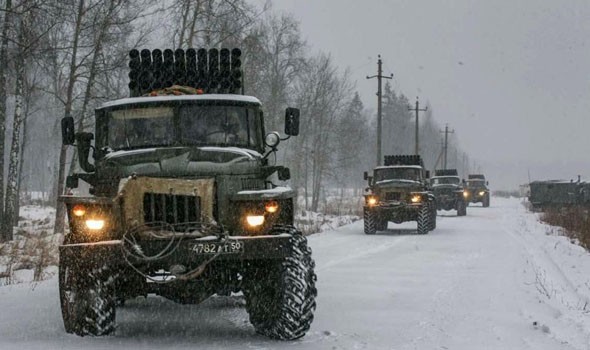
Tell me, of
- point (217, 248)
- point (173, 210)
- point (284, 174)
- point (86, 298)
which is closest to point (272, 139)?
point (284, 174)

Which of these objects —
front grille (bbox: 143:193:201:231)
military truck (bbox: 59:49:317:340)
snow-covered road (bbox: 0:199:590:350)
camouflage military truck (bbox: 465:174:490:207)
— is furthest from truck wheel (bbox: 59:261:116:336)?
camouflage military truck (bbox: 465:174:490:207)

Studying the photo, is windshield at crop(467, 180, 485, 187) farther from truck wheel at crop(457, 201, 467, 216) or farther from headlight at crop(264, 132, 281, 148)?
headlight at crop(264, 132, 281, 148)

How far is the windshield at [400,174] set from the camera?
2117 centimetres

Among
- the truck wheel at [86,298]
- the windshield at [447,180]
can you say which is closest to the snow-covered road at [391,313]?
the truck wheel at [86,298]

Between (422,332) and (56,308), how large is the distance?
4218 mm

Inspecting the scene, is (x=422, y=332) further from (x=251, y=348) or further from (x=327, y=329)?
(x=251, y=348)

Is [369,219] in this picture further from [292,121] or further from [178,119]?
[178,119]

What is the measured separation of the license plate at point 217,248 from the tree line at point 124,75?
870 centimetres

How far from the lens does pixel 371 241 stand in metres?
17.7

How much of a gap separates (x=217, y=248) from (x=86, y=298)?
49.0 inches

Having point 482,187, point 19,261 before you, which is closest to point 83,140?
point 19,261

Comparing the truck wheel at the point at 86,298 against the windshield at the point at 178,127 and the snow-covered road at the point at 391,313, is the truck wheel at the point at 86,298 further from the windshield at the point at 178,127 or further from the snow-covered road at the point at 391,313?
the windshield at the point at 178,127

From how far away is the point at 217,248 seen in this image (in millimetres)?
5652

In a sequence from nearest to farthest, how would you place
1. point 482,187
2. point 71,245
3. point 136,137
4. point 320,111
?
point 71,245 < point 136,137 < point 482,187 < point 320,111
